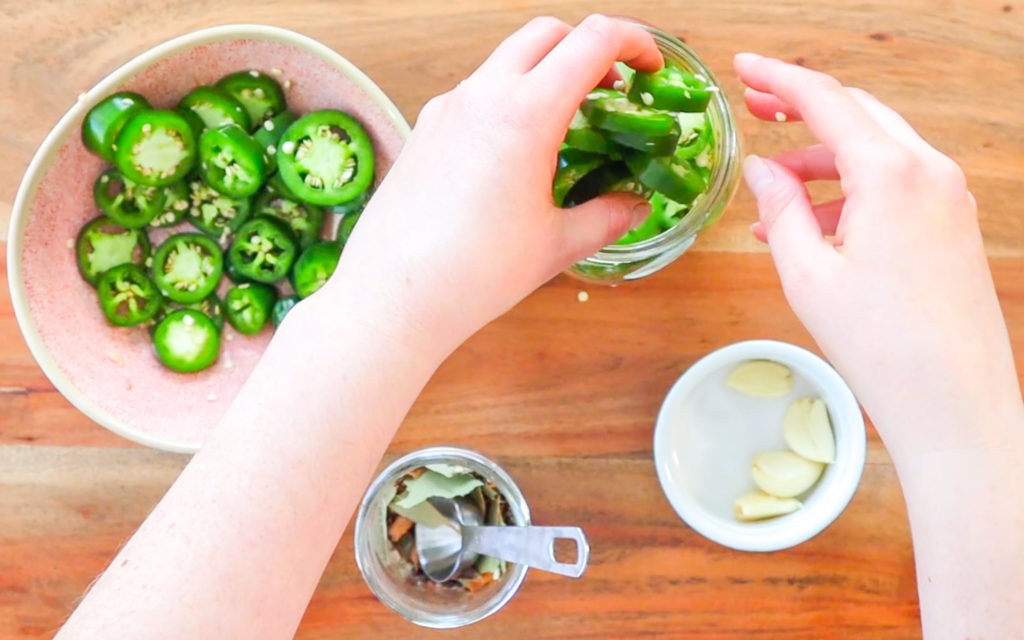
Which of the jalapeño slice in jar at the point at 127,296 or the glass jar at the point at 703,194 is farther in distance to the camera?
the jalapeño slice in jar at the point at 127,296

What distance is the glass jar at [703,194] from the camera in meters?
0.81

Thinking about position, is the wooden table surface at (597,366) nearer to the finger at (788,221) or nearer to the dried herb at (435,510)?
the dried herb at (435,510)

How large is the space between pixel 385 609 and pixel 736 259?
51 centimetres

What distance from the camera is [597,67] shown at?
695mm

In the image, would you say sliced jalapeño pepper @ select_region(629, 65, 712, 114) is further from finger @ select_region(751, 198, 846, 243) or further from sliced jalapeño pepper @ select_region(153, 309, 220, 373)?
sliced jalapeño pepper @ select_region(153, 309, 220, 373)

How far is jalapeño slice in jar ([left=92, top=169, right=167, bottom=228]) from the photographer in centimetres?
96

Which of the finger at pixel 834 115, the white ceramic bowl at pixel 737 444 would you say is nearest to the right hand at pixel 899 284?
the finger at pixel 834 115

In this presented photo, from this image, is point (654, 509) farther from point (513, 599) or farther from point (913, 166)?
point (913, 166)

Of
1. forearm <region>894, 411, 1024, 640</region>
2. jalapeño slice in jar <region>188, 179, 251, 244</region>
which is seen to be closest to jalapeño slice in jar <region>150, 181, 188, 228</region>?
jalapeño slice in jar <region>188, 179, 251, 244</region>

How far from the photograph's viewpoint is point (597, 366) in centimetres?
99

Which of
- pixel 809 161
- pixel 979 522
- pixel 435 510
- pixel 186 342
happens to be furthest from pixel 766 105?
pixel 186 342

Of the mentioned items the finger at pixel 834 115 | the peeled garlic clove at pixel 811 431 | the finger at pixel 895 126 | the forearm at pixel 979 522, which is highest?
the finger at pixel 834 115

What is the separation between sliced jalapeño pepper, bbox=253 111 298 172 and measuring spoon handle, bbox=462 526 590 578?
42 cm

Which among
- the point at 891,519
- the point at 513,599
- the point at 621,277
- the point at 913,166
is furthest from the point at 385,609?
the point at 913,166
